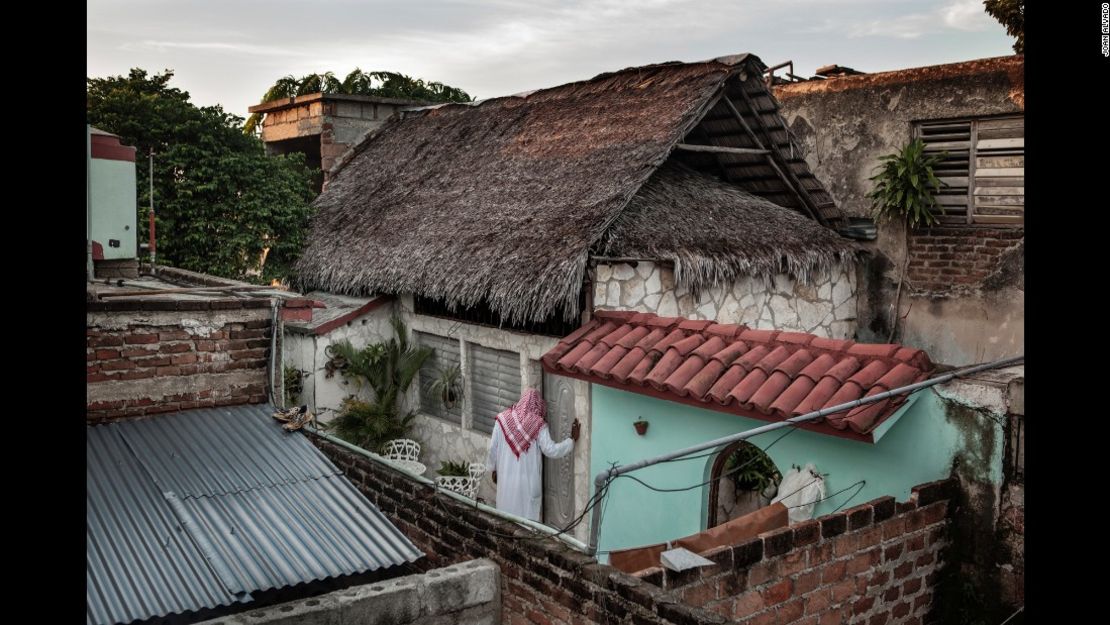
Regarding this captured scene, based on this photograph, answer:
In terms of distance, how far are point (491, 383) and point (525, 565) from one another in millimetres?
5376

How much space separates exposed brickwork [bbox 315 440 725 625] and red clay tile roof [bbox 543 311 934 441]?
207 centimetres

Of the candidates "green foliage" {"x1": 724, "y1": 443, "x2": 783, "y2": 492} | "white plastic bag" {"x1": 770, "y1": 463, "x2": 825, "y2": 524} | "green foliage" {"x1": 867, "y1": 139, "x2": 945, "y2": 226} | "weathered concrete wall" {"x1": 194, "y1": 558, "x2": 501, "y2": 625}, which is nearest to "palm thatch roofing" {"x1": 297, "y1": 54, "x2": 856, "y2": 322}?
"green foliage" {"x1": 867, "y1": 139, "x2": 945, "y2": 226}

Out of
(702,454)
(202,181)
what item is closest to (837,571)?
(702,454)

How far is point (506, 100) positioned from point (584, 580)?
10.3m

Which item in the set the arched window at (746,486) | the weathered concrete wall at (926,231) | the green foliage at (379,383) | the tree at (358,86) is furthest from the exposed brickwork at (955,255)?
the tree at (358,86)

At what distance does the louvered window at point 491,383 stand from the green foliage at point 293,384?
209cm

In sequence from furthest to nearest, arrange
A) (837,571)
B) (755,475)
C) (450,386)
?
(450,386), (755,475), (837,571)

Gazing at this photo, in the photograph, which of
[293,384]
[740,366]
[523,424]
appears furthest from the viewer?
[293,384]

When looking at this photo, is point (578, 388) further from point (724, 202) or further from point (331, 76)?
point (331, 76)

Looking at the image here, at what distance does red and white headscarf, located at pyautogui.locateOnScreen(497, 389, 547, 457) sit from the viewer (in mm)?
8484

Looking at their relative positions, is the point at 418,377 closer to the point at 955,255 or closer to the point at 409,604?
the point at 955,255

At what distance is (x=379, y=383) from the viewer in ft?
35.6

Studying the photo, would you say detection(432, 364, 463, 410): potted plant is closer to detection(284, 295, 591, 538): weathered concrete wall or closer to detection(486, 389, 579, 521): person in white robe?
detection(284, 295, 591, 538): weathered concrete wall

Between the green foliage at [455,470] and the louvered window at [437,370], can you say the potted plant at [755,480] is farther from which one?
the louvered window at [437,370]
